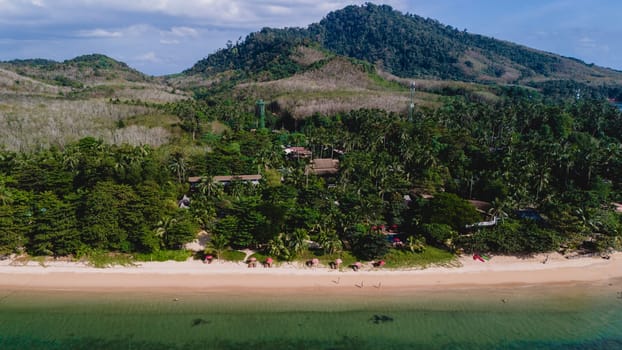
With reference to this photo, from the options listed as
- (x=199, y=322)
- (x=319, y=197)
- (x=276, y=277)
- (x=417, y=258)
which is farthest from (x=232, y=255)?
(x=417, y=258)

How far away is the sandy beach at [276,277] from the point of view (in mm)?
41438

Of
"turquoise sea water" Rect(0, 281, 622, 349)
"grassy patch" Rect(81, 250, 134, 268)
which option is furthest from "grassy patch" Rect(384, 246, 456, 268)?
"grassy patch" Rect(81, 250, 134, 268)

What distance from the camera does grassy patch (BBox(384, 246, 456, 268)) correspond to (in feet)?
149

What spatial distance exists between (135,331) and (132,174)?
89.9 feet

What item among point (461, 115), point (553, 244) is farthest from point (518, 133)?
point (553, 244)

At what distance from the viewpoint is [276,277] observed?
1688 inches

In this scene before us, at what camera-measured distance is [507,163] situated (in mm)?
66000

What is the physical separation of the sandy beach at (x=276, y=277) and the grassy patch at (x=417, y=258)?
88 centimetres

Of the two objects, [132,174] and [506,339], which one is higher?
[132,174]

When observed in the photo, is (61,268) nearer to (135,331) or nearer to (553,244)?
(135,331)

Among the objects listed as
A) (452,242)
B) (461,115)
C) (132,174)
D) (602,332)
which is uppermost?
(461,115)

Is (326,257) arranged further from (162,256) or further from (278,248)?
(162,256)

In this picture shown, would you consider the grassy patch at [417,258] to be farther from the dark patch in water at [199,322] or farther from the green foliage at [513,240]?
the dark patch in water at [199,322]

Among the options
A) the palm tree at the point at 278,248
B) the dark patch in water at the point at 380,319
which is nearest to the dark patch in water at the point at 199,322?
the palm tree at the point at 278,248
